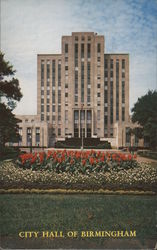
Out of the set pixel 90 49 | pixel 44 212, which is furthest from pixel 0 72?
pixel 90 49

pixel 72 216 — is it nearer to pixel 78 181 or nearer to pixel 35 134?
pixel 78 181

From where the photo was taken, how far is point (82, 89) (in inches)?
2183

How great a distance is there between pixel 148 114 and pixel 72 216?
27.3 m

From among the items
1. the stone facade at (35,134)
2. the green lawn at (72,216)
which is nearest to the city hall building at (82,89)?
the stone facade at (35,134)

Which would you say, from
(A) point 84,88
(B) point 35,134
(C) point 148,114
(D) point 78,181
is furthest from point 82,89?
(D) point 78,181

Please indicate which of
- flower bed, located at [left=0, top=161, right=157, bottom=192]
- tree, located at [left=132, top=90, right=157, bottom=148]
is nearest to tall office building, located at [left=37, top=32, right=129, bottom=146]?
tree, located at [left=132, top=90, right=157, bottom=148]

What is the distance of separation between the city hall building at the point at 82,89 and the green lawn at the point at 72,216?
4589 centimetres

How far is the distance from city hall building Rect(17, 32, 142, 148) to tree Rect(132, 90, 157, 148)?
2180 cm

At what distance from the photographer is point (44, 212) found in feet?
16.1

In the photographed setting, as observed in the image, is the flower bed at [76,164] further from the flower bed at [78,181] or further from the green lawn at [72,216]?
the green lawn at [72,216]

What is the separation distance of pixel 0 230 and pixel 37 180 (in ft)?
11.2

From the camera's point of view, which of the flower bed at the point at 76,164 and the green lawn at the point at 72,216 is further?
the flower bed at the point at 76,164

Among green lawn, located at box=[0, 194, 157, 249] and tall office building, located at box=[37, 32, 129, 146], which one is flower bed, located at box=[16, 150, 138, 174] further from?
tall office building, located at box=[37, 32, 129, 146]

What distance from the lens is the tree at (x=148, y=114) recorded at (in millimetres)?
26367
